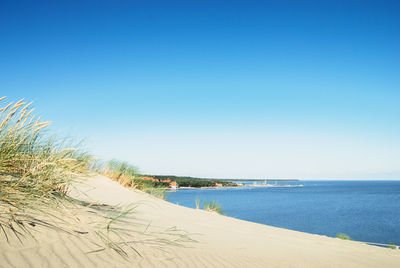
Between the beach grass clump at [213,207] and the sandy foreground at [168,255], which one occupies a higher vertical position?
the sandy foreground at [168,255]

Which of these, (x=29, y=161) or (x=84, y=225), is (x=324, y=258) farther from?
(x=29, y=161)

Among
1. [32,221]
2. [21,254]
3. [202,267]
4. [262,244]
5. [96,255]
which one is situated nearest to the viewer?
[21,254]

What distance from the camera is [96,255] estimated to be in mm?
2064

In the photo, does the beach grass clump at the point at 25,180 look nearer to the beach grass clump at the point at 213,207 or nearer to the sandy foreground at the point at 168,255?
the sandy foreground at the point at 168,255

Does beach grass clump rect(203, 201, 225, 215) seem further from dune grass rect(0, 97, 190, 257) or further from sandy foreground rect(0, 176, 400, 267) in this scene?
dune grass rect(0, 97, 190, 257)

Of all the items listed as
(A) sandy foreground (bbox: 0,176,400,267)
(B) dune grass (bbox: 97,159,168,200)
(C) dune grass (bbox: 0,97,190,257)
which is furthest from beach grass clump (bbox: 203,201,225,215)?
(C) dune grass (bbox: 0,97,190,257)

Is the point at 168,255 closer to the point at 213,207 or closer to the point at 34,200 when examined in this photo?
the point at 34,200

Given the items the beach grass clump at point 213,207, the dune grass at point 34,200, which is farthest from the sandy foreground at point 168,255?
the beach grass clump at point 213,207

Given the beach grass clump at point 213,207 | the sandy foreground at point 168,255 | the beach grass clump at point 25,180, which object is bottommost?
the beach grass clump at point 213,207

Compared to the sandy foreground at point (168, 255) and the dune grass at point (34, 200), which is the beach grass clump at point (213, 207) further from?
the dune grass at point (34, 200)

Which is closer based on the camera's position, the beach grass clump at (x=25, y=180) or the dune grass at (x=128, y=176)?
the beach grass clump at (x=25, y=180)

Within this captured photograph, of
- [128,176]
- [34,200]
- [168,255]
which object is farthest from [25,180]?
[128,176]

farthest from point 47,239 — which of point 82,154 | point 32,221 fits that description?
point 82,154

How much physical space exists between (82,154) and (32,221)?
3.02 metres
